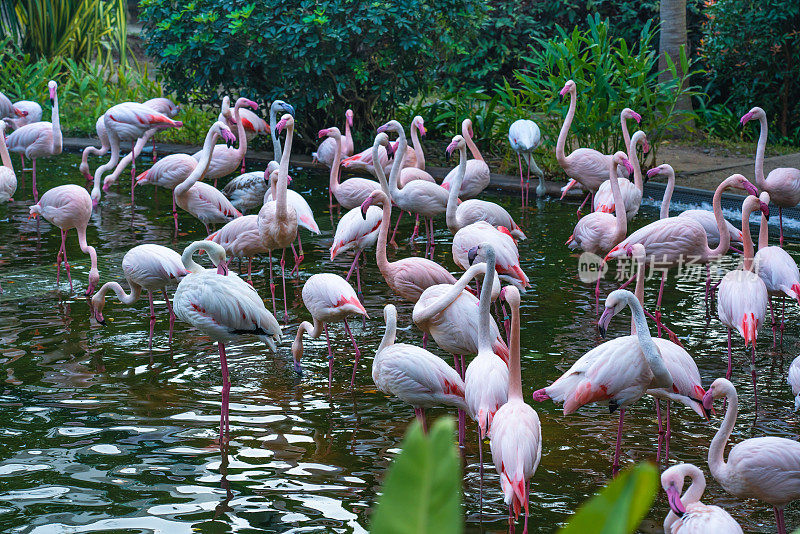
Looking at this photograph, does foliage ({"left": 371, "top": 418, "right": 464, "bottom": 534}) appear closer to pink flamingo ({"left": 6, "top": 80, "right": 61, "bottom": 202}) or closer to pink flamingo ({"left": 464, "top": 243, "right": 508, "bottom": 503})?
pink flamingo ({"left": 464, "top": 243, "right": 508, "bottom": 503})

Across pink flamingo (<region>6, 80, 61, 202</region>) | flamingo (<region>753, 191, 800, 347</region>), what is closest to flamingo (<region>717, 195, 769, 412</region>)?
flamingo (<region>753, 191, 800, 347</region>)

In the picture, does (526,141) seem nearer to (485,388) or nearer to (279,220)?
(279,220)

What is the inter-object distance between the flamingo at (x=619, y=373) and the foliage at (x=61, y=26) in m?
16.0

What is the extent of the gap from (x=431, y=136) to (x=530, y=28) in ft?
14.8

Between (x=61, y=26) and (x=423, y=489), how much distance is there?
18974mm

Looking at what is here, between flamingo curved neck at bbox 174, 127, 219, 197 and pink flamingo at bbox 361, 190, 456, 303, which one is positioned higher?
flamingo curved neck at bbox 174, 127, 219, 197

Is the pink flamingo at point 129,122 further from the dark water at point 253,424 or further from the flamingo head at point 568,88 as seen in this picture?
the flamingo head at point 568,88

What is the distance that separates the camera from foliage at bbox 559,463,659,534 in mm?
540

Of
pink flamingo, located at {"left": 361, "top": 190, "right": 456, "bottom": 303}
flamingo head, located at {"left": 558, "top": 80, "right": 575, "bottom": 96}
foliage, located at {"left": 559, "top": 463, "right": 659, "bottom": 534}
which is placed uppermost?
flamingo head, located at {"left": 558, "top": 80, "right": 575, "bottom": 96}

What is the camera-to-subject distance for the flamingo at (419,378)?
4219 mm

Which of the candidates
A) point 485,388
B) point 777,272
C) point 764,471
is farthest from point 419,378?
point 777,272

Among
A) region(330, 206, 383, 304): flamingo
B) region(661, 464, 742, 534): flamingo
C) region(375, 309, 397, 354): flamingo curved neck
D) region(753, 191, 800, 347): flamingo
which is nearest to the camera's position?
region(661, 464, 742, 534): flamingo

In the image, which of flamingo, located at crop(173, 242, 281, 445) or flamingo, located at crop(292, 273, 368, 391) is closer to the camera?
flamingo, located at crop(173, 242, 281, 445)

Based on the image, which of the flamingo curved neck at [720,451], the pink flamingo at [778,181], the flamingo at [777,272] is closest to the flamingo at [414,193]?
the pink flamingo at [778,181]
